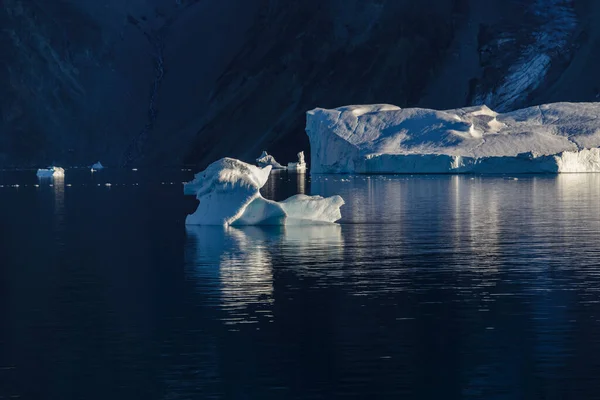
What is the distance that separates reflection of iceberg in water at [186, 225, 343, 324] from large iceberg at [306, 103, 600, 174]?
39.3m

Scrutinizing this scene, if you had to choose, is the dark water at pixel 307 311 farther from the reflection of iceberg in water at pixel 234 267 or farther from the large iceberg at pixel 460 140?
the large iceberg at pixel 460 140

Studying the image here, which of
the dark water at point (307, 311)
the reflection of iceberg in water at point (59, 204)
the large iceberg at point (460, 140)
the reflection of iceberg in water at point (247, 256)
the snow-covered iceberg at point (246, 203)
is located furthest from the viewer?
the large iceberg at point (460, 140)

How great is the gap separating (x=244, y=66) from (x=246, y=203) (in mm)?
114308

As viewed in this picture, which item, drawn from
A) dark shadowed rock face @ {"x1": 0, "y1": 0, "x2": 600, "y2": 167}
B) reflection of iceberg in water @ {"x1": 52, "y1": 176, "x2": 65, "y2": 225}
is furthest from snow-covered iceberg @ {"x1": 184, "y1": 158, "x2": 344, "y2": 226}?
dark shadowed rock face @ {"x1": 0, "y1": 0, "x2": 600, "y2": 167}

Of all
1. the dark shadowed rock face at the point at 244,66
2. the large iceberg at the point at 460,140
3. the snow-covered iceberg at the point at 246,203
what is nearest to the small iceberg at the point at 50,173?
the dark shadowed rock face at the point at 244,66

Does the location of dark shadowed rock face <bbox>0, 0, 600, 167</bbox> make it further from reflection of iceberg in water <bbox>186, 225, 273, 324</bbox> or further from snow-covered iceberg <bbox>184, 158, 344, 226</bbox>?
reflection of iceberg in water <bbox>186, 225, 273, 324</bbox>

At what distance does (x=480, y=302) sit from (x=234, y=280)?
221 inches

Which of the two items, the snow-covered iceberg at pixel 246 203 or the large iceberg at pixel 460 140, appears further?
the large iceberg at pixel 460 140

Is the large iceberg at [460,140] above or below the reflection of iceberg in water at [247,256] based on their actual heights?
above

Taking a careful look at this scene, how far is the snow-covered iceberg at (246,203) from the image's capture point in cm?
3506

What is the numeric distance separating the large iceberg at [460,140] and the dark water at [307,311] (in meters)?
35.7

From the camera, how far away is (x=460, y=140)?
246 feet

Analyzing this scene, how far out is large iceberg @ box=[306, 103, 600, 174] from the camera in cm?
7369

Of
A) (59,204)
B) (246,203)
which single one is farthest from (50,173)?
(246,203)
